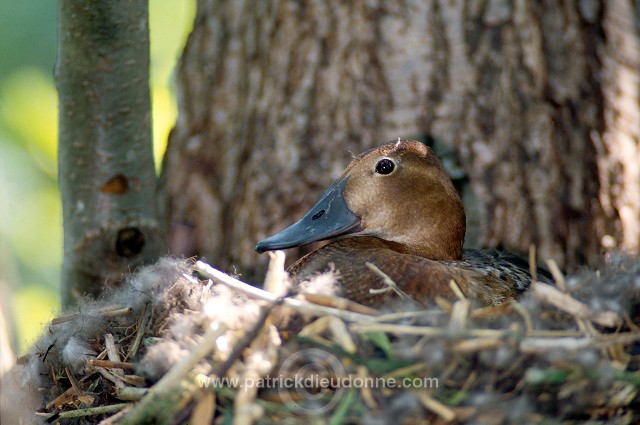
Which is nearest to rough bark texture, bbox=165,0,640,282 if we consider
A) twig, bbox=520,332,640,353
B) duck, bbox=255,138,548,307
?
duck, bbox=255,138,548,307

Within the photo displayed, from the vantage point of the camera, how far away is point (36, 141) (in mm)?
3387

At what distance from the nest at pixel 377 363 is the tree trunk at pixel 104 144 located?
64 centimetres

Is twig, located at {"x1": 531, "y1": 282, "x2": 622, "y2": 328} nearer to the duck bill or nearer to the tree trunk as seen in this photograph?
the duck bill

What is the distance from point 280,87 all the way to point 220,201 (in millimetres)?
471

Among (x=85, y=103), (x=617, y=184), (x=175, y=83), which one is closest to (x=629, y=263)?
(x=617, y=184)

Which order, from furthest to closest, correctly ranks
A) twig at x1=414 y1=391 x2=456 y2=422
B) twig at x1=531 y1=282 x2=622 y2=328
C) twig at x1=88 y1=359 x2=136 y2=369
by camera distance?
twig at x1=88 y1=359 x2=136 y2=369 < twig at x1=531 y1=282 x2=622 y2=328 < twig at x1=414 y1=391 x2=456 y2=422

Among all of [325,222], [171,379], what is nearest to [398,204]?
[325,222]

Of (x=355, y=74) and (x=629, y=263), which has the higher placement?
(x=355, y=74)

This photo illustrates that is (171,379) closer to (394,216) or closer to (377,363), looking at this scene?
(377,363)

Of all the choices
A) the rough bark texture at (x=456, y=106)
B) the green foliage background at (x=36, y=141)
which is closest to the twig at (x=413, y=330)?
the rough bark texture at (x=456, y=106)

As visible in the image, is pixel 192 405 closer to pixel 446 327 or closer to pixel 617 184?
pixel 446 327

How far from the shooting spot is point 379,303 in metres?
1.86

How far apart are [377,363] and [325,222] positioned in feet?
3.09

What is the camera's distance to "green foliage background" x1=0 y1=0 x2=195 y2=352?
133 inches
